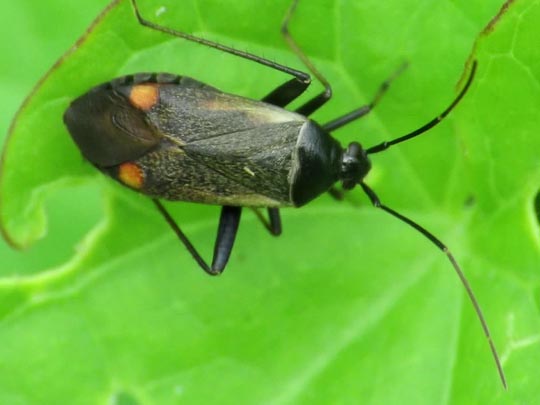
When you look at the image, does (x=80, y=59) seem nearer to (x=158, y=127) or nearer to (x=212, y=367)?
(x=158, y=127)

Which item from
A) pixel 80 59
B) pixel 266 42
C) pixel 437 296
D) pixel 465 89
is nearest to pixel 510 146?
pixel 465 89

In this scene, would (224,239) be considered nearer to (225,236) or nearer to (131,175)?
(225,236)

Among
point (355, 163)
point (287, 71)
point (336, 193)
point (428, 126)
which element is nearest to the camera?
point (428, 126)

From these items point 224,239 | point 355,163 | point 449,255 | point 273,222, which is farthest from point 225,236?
point 449,255

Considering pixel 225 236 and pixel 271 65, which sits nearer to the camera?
pixel 271 65

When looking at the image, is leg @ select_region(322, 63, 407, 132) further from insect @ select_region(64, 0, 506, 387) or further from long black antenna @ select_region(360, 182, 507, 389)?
long black antenna @ select_region(360, 182, 507, 389)

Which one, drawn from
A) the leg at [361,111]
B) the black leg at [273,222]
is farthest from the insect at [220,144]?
the black leg at [273,222]

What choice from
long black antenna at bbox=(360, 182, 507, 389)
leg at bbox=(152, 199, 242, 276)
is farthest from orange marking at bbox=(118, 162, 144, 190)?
long black antenna at bbox=(360, 182, 507, 389)
